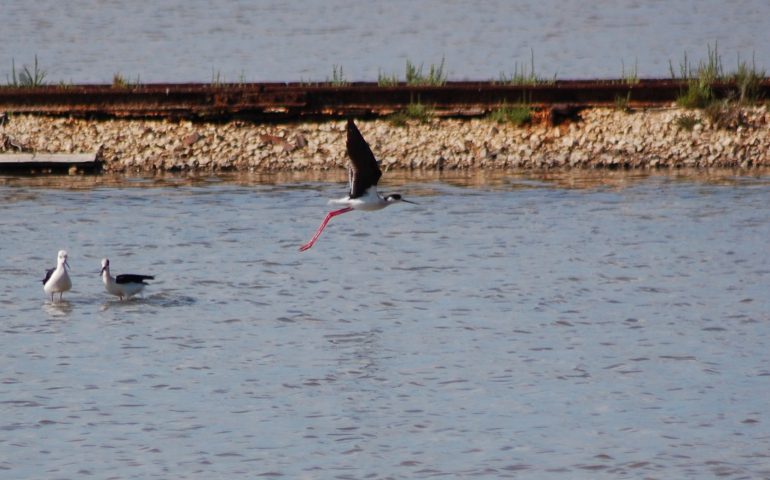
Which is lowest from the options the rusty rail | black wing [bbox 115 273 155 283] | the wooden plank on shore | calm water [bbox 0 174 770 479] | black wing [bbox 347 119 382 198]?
calm water [bbox 0 174 770 479]

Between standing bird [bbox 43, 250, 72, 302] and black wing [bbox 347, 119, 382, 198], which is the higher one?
black wing [bbox 347, 119, 382, 198]

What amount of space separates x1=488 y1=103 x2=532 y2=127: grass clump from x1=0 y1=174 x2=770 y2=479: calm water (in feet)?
3.18

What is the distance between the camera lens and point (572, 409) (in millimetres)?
10758

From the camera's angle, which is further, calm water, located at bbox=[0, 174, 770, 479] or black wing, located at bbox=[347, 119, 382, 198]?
black wing, located at bbox=[347, 119, 382, 198]

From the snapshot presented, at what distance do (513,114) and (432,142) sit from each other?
1.10 m

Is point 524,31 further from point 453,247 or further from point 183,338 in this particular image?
point 183,338

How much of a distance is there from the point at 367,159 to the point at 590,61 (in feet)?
68.1

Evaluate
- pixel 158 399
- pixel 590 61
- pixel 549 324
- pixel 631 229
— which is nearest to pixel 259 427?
pixel 158 399

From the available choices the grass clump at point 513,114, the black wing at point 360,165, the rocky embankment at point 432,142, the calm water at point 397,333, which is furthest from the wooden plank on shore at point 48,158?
the black wing at point 360,165

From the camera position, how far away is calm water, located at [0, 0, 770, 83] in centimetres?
3350

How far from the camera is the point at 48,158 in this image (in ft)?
69.2

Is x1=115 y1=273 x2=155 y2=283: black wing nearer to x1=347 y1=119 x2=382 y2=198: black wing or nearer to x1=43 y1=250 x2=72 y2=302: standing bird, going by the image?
x1=43 y1=250 x2=72 y2=302: standing bird

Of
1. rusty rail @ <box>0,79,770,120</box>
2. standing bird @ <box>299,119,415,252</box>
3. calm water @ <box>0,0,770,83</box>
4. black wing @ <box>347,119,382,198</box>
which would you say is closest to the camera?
black wing @ <box>347,119,382,198</box>

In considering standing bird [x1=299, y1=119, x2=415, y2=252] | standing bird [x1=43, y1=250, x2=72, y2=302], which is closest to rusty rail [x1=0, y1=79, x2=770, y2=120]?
standing bird [x1=299, y1=119, x2=415, y2=252]
